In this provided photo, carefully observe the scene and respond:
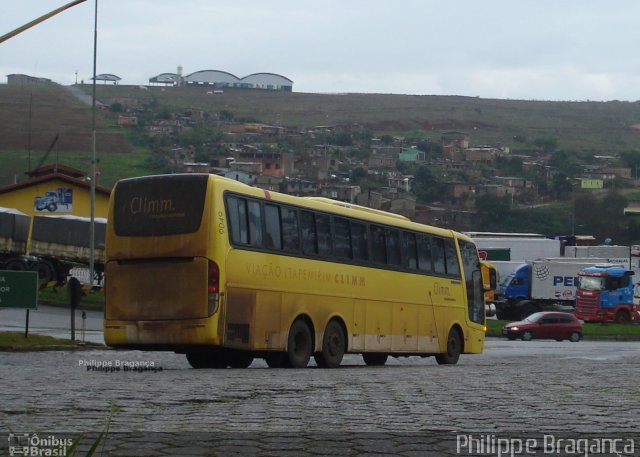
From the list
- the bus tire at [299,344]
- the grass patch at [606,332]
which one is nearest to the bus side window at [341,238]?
the bus tire at [299,344]

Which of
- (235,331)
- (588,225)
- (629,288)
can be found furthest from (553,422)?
(588,225)

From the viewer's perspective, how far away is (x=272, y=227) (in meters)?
20.1

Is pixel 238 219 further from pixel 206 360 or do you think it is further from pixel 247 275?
pixel 206 360

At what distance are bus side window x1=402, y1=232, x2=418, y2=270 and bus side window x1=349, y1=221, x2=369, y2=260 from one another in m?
1.65

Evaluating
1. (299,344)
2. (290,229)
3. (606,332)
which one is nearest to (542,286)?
(606,332)

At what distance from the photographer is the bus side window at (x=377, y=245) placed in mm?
23391

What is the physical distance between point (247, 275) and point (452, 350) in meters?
8.66

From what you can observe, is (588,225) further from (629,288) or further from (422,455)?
(422,455)

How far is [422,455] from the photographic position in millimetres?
7344

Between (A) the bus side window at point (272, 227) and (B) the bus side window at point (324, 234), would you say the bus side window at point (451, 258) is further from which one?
Result: (A) the bus side window at point (272, 227)

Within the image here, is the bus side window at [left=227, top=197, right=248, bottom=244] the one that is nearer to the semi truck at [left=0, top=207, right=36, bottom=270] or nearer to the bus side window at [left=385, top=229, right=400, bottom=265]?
the bus side window at [left=385, top=229, right=400, bottom=265]

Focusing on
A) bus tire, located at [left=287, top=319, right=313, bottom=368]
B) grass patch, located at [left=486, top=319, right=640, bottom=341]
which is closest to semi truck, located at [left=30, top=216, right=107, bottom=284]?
grass patch, located at [left=486, top=319, right=640, bottom=341]

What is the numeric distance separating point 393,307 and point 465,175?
426 ft

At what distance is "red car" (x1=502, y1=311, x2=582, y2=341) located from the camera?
1916 inches
